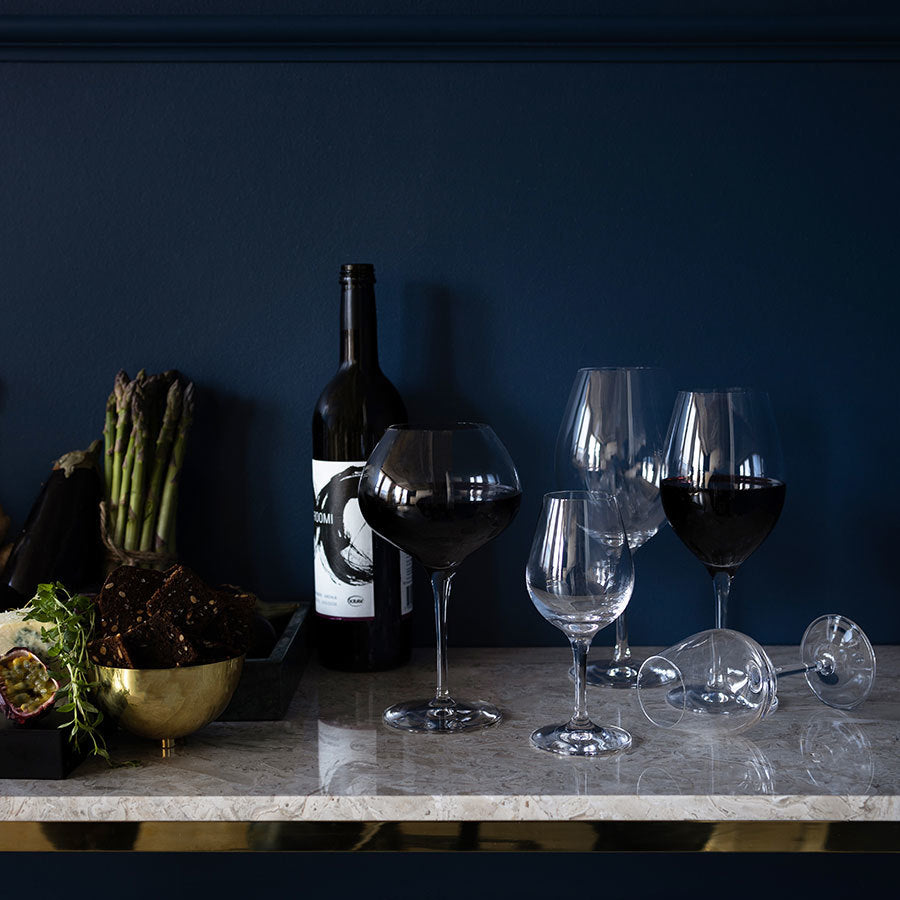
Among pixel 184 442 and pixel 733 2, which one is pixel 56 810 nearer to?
pixel 184 442

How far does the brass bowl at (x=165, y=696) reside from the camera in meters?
0.77

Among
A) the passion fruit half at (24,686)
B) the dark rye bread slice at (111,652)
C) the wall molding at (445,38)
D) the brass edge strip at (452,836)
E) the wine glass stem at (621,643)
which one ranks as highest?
the wall molding at (445,38)

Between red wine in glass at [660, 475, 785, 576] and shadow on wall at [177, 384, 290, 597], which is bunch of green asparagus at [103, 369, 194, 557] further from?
red wine in glass at [660, 475, 785, 576]

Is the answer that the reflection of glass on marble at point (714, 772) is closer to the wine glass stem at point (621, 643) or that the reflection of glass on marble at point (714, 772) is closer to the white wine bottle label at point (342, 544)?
the wine glass stem at point (621, 643)

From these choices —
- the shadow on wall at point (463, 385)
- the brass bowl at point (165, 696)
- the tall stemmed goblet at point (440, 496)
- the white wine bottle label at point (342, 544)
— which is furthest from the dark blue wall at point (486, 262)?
the brass bowl at point (165, 696)

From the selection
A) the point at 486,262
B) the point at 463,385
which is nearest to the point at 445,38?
the point at 486,262

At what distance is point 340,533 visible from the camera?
39.0 inches

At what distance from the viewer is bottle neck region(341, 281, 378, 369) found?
1023 mm

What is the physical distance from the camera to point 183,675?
774mm

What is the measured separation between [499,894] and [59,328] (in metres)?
0.82

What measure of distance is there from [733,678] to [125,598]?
51cm

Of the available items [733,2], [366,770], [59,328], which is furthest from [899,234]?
[59,328]

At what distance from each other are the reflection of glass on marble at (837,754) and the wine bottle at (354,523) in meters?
0.41

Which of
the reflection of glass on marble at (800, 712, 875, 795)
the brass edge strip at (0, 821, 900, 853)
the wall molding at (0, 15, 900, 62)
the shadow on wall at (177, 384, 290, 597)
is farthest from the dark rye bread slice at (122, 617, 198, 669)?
the wall molding at (0, 15, 900, 62)
